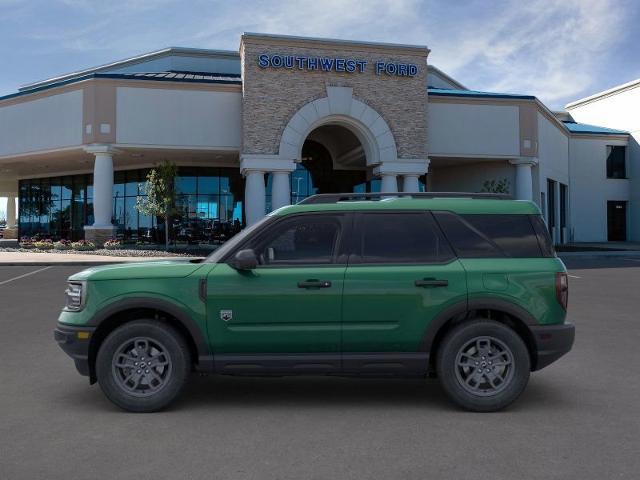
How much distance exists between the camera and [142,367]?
16.3ft

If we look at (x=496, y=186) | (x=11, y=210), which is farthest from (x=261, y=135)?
(x=11, y=210)

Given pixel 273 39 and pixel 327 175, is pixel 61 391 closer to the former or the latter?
pixel 273 39

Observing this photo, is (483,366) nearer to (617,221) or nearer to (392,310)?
(392,310)

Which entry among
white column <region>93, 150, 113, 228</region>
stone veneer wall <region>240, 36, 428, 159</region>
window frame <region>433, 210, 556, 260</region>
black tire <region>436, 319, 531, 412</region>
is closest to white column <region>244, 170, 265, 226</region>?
stone veneer wall <region>240, 36, 428, 159</region>

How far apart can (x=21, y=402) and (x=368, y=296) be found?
129 inches

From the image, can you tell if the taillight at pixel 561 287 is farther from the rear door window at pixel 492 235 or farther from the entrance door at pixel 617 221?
the entrance door at pixel 617 221

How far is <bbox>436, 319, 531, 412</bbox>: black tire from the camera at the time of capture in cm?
496

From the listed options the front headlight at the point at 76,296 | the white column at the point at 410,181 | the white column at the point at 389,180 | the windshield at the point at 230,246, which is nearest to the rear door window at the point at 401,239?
the windshield at the point at 230,246

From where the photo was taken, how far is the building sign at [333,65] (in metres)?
26.7

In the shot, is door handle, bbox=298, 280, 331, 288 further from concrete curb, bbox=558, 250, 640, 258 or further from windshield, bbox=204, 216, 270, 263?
concrete curb, bbox=558, 250, 640, 258

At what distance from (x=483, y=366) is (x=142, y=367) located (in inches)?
116

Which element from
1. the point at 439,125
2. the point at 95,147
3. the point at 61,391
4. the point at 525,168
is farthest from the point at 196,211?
the point at 61,391

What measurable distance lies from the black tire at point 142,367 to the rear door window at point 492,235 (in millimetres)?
2586

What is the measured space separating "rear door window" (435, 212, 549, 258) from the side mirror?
67.8 inches
